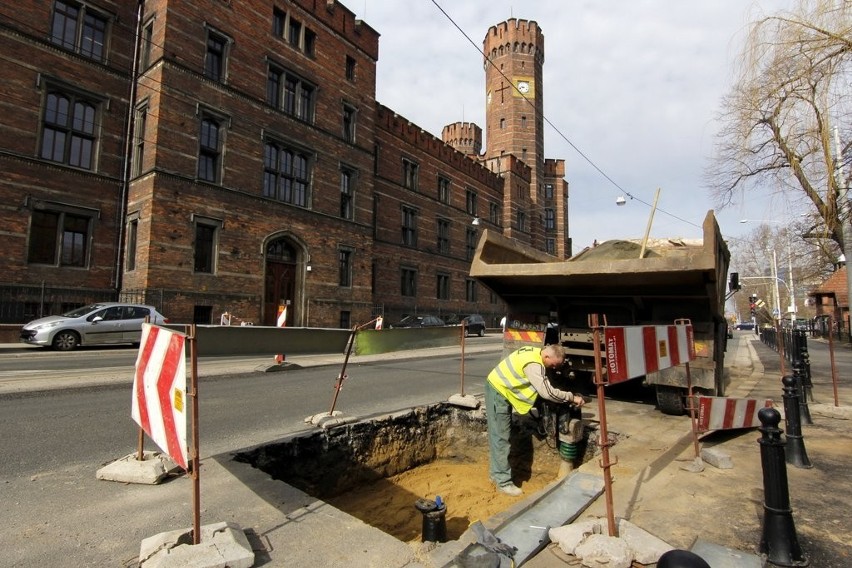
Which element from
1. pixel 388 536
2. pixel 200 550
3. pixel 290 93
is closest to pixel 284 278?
pixel 290 93

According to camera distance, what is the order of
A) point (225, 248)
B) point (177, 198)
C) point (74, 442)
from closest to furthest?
point (74, 442) → point (177, 198) → point (225, 248)

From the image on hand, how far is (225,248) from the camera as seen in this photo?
19344 mm

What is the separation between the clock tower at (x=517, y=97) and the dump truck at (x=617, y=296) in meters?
40.7

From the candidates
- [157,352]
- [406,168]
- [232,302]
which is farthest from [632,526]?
[406,168]

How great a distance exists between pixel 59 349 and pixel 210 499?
566 inches

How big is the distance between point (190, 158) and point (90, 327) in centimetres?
748

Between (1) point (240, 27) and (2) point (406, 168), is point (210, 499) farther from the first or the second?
(2) point (406, 168)

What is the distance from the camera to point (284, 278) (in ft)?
73.0

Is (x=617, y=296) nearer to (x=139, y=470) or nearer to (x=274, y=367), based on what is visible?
(x=139, y=470)

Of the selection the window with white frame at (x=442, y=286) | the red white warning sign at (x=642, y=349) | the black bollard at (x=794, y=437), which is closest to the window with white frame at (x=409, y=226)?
the window with white frame at (x=442, y=286)

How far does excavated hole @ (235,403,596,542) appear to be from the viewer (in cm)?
461

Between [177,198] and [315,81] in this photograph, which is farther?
[315,81]

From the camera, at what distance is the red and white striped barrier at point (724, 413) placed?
491 centimetres

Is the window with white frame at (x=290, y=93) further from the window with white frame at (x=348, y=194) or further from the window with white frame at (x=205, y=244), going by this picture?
the window with white frame at (x=205, y=244)
